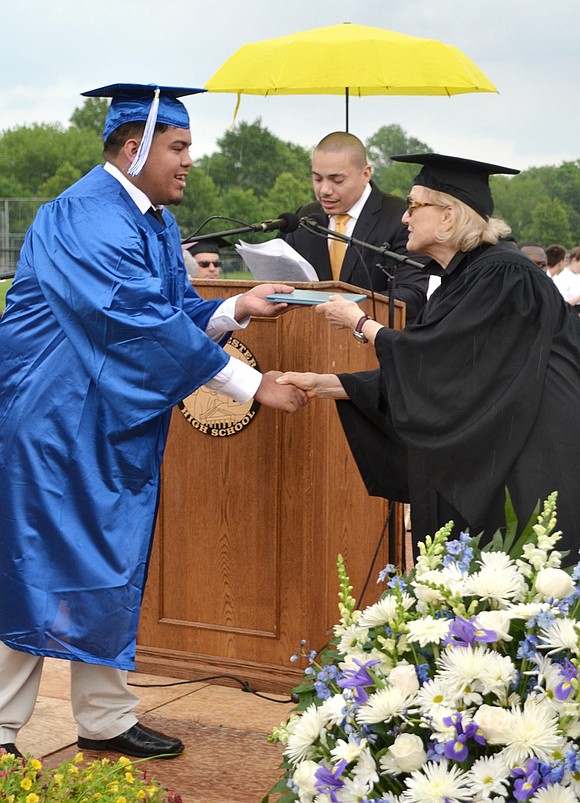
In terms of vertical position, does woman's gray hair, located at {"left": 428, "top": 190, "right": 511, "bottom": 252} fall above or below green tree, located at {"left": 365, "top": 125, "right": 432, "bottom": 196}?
A: below

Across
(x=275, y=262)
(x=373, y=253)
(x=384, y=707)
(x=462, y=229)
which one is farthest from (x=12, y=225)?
(x=384, y=707)

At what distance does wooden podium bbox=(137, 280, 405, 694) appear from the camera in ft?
15.3

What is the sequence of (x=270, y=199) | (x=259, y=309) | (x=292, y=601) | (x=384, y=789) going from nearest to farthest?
(x=384, y=789), (x=259, y=309), (x=292, y=601), (x=270, y=199)

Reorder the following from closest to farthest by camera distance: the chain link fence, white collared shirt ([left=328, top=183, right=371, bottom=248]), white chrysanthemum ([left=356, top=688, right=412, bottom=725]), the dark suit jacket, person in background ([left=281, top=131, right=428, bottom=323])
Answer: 1. white chrysanthemum ([left=356, top=688, right=412, bottom=725])
2. the dark suit jacket
3. person in background ([left=281, top=131, right=428, bottom=323])
4. white collared shirt ([left=328, top=183, right=371, bottom=248])
5. the chain link fence

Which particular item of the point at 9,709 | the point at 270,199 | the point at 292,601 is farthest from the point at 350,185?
the point at 270,199

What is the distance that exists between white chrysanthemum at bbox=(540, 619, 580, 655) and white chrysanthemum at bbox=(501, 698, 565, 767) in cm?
10

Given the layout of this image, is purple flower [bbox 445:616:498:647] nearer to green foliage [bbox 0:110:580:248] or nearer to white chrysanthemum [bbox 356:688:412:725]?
white chrysanthemum [bbox 356:688:412:725]

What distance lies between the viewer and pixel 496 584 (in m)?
1.88

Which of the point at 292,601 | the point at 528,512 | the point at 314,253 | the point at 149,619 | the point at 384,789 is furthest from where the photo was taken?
the point at 314,253

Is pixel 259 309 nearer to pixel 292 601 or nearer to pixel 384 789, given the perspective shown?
pixel 292 601

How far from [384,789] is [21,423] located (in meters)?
2.25

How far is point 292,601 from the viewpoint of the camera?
4.75 meters

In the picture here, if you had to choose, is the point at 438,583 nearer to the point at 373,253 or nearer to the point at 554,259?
the point at 373,253

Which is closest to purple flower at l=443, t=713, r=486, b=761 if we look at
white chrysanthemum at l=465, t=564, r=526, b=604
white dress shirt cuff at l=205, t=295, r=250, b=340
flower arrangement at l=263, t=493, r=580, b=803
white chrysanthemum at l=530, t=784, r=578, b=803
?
flower arrangement at l=263, t=493, r=580, b=803
